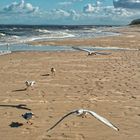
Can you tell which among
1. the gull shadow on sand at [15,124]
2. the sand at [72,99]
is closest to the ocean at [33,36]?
the sand at [72,99]

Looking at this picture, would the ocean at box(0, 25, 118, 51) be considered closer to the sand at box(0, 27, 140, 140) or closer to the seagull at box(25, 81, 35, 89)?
the sand at box(0, 27, 140, 140)

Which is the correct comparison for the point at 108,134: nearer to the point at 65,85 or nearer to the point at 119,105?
the point at 119,105

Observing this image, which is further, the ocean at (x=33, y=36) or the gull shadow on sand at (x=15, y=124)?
the ocean at (x=33, y=36)

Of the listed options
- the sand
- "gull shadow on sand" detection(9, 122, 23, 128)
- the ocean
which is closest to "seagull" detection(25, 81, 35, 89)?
the sand

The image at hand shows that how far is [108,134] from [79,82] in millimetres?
7042

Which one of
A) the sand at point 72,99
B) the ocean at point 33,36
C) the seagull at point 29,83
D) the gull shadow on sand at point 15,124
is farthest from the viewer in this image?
the ocean at point 33,36

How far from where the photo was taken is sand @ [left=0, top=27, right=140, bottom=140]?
9159 mm

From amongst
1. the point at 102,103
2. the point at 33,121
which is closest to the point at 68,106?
the point at 102,103

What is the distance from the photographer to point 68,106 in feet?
38.5

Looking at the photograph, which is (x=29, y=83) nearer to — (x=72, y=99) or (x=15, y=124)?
(x=72, y=99)

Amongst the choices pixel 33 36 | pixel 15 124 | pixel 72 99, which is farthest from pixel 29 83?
pixel 33 36

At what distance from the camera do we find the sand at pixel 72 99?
30.1ft

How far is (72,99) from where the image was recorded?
12.7 metres

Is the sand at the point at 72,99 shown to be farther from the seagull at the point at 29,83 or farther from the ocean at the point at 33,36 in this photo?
the ocean at the point at 33,36
